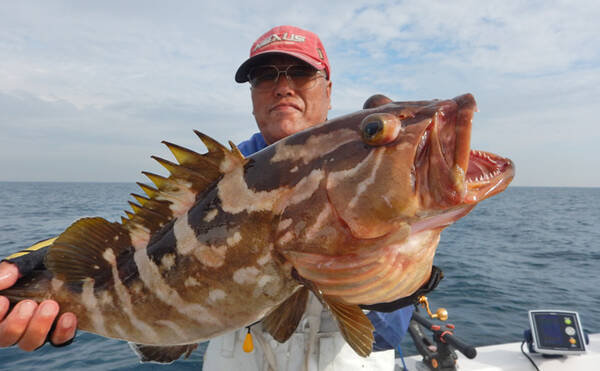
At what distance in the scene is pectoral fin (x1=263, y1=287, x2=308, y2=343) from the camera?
2.12 meters

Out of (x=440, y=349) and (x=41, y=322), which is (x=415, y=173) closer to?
(x=41, y=322)

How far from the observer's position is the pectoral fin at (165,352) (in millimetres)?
2623

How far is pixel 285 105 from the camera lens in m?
3.93

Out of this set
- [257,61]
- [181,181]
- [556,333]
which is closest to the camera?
[181,181]

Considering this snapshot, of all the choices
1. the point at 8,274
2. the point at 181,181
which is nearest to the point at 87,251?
the point at 8,274

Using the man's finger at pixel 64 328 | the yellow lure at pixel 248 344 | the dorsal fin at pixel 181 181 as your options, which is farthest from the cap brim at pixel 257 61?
the man's finger at pixel 64 328

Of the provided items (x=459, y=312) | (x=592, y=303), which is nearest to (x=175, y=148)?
(x=459, y=312)

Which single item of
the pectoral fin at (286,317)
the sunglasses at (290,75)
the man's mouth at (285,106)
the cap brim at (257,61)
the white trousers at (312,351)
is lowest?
the white trousers at (312,351)

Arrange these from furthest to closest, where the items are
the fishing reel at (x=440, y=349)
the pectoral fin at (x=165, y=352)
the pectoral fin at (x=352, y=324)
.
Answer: the fishing reel at (x=440, y=349), the pectoral fin at (x=165, y=352), the pectoral fin at (x=352, y=324)

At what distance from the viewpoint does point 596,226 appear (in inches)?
1204

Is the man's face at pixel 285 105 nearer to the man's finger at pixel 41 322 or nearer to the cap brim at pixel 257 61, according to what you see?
the cap brim at pixel 257 61

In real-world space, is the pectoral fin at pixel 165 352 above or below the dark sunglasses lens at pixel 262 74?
below

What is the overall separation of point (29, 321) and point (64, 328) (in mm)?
219

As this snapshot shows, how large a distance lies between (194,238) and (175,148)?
1.79 ft
